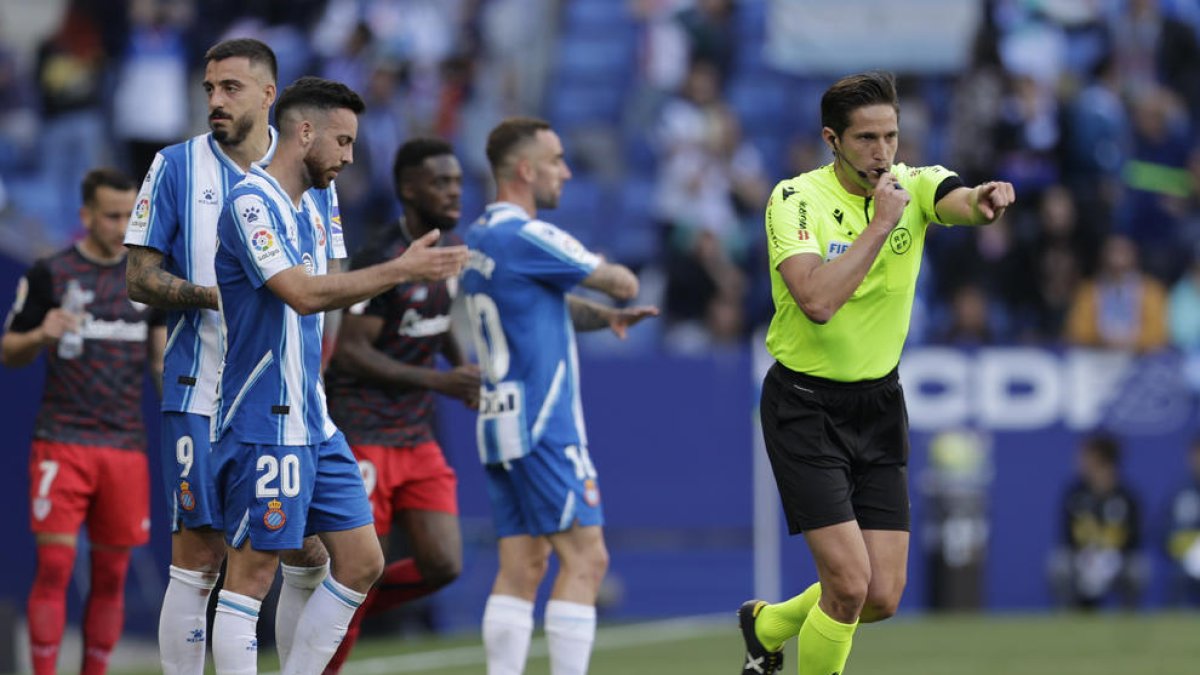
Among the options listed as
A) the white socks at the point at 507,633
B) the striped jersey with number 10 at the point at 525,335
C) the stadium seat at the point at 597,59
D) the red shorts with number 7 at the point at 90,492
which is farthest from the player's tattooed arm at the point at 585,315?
the stadium seat at the point at 597,59

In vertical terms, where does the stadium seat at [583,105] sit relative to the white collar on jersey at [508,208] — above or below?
above

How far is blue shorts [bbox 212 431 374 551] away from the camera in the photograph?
7156mm

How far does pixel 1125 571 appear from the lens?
16.0 metres

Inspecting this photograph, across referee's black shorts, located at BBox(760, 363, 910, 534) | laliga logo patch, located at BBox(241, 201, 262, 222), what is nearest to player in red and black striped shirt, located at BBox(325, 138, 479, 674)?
referee's black shorts, located at BBox(760, 363, 910, 534)

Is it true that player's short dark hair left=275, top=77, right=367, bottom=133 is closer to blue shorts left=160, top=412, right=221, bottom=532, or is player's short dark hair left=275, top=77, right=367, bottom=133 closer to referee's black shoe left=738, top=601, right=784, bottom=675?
blue shorts left=160, top=412, right=221, bottom=532

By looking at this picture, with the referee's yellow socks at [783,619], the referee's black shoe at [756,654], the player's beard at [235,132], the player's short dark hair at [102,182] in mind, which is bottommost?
the referee's black shoe at [756,654]

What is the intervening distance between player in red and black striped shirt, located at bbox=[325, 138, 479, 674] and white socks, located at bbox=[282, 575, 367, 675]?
1683mm

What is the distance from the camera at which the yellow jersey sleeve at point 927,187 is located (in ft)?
25.7

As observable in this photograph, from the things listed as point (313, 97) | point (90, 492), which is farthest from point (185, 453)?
point (90, 492)

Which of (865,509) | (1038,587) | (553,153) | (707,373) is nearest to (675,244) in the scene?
(707,373)

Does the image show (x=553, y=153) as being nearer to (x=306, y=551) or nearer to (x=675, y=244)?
(x=306, y=551)

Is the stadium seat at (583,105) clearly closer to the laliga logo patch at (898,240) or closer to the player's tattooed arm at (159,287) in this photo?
the laliga logo patch at (898,240)

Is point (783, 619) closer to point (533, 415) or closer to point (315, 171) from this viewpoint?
point (533, 415)

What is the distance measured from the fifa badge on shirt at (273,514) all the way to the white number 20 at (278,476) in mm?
33
